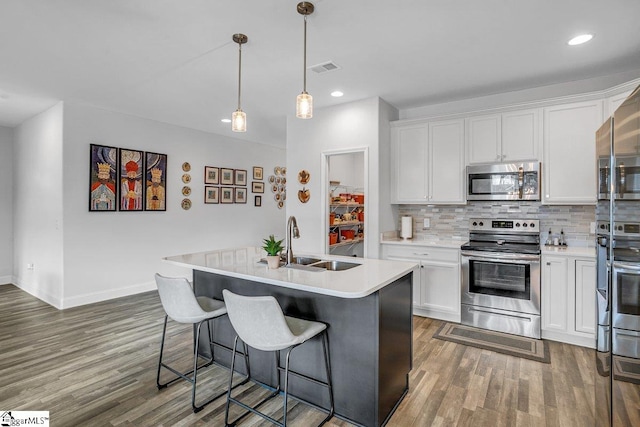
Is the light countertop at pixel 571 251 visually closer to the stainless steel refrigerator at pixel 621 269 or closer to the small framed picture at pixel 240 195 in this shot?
the stainless steel refrigerator at pixel 621 269

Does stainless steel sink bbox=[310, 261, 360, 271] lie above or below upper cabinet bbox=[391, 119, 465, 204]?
below

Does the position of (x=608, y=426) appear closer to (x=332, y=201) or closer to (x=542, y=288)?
(x=542, y=288)

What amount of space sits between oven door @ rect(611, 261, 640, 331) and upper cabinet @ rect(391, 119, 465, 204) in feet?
7.90

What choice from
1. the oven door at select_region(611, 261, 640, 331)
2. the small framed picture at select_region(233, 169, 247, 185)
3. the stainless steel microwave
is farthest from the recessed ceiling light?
the small framed picture at select_region(233, 169, 247, 185)

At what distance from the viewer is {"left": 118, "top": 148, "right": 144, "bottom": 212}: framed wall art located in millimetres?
4750

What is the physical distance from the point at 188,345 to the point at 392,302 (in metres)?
2.13

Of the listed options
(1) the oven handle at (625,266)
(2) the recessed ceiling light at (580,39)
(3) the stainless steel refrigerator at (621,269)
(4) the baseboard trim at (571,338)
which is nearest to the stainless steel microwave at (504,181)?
(2) the recessed ceiling light at (580,39)

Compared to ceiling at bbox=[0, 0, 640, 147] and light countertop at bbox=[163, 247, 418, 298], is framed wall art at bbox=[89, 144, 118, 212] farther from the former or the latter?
light countertop at bbox=[163, 247, 418, 298]

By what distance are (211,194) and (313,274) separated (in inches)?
171

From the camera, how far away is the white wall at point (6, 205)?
18.1 ft

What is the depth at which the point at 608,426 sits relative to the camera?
177cm

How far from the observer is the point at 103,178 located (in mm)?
4582

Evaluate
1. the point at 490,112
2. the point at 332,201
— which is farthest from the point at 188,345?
Answer: the point at 490,112

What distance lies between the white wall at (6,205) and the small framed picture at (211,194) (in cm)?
319
